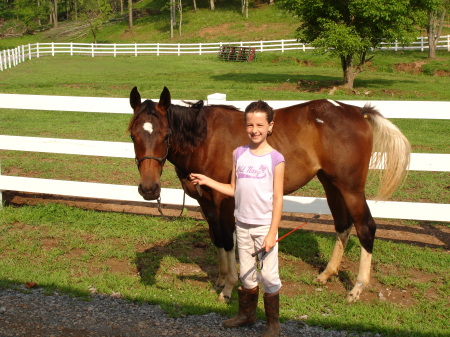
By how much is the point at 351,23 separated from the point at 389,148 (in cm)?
2009

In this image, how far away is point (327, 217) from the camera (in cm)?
720

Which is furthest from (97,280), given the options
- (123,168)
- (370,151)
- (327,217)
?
(123,168)

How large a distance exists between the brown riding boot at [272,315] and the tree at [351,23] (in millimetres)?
19920

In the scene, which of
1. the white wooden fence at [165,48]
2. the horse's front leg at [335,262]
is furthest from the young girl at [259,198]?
the white wooden fence at [165,48]

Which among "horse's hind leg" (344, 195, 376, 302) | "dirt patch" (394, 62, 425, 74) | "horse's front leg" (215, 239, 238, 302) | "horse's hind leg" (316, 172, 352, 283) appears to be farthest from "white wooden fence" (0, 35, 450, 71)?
"horse's front leg" (215, 239, 238, 302)

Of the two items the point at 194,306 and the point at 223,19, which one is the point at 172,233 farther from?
the point at 223,19

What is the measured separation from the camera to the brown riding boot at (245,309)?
3.92 meters

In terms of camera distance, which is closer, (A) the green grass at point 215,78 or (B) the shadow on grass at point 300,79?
(A) the green grass at point 215,78

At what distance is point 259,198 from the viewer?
3.58 metres

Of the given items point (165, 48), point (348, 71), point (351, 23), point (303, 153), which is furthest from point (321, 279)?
point (165, 48)

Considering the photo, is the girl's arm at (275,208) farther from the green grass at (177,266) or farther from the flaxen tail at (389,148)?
the flaxen tail at (389,148)

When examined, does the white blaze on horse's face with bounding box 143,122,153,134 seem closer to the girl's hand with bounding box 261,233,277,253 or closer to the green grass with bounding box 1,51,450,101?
the girl's hand with bounding box 261,233,277,253

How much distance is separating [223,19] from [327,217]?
5104 cm

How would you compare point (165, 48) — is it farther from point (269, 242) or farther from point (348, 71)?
point (269, 242)
